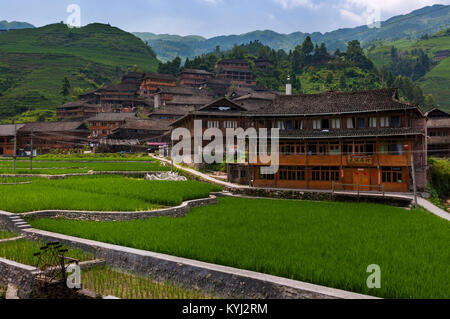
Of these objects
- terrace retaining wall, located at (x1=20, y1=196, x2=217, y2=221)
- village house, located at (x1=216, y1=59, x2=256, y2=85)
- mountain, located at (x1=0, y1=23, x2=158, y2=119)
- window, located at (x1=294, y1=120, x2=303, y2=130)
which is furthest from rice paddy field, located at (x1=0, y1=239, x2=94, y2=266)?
village house, located at (x1=216, y1=59, x2=256, y2=85)

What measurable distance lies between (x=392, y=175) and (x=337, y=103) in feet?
28.8

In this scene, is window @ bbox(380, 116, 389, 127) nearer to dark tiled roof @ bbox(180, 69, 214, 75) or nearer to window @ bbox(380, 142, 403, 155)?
window @ bbox(380, 142, 403, 155)

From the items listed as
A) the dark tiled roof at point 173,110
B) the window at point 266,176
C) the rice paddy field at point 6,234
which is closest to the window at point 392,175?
the window at point 266,176

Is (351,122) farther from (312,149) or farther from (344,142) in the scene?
(312,149)

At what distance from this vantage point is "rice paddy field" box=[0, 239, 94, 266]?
1354 cm

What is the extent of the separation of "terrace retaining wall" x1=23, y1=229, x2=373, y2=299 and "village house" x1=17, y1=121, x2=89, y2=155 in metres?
60.1

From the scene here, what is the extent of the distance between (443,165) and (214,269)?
1420 inches

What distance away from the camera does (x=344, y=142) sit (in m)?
34.9

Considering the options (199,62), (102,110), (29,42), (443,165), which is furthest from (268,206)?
(29,42)

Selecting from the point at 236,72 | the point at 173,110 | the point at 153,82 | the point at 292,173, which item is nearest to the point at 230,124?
the point at 292,173

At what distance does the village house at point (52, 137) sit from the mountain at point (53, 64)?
97.5 feet

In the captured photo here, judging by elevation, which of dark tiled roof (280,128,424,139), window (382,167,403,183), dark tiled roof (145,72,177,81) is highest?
dark tiled roof (145,72,177,81)

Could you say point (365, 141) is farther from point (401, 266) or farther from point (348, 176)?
point (401, 266)

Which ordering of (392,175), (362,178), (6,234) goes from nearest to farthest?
(6,234)
(392,175)
(362,178)
